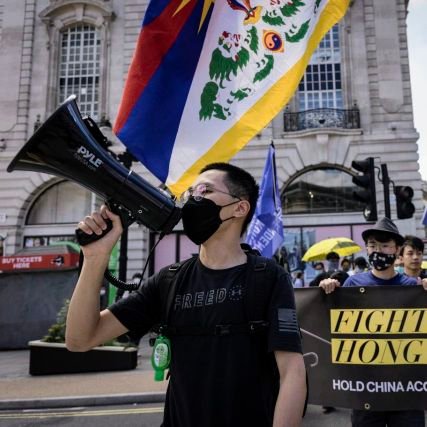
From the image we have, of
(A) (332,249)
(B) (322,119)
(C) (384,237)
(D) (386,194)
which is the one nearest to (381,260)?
(C) (384,237)

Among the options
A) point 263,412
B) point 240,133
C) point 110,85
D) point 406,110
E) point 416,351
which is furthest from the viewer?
point 110,85

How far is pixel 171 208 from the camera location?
1975 mm

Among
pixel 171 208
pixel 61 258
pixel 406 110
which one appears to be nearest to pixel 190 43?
pixel 171 208

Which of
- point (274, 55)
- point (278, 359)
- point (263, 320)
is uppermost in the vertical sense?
point (274, 55)

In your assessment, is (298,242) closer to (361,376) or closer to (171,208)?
(361,376)

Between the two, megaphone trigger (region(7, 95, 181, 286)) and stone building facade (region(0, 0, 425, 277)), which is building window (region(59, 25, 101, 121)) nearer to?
stone building facade (region(0, 0, 425, 277))

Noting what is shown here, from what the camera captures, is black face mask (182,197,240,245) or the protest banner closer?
black face mask (182,197,240,245)

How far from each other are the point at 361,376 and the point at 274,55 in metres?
3.08

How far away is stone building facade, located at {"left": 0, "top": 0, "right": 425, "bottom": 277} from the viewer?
21.0 metres

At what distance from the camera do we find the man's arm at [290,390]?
157 cm

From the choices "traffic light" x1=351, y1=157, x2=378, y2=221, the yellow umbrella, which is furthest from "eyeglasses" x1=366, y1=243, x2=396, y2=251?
the yellow umbrella

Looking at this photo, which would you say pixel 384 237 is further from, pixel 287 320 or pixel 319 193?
pixel 319 193

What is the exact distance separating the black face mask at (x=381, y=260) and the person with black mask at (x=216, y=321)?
2.18m

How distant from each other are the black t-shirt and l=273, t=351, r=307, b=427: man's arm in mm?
39
